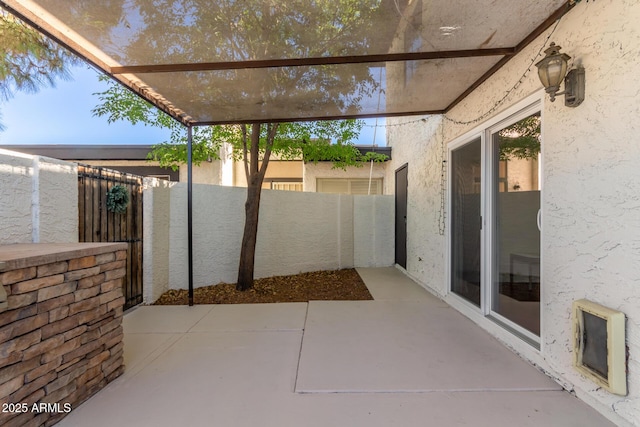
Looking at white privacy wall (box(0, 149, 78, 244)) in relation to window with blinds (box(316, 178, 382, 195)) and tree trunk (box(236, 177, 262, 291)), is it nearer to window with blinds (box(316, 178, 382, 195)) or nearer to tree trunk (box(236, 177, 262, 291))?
tree trunk (box(236, 177, 262, 291))

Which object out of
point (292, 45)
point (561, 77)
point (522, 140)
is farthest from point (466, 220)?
point (292, 45)

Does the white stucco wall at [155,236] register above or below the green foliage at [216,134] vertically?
below

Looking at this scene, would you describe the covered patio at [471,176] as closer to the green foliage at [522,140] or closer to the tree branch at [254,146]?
the green foliage at [522,140]

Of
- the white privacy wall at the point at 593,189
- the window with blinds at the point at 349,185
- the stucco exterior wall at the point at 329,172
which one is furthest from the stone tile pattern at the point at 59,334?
the window with blinds at the point at 349,185

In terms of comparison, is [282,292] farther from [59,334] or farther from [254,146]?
[59,334]

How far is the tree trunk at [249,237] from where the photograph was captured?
5180mm

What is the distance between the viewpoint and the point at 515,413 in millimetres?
2010

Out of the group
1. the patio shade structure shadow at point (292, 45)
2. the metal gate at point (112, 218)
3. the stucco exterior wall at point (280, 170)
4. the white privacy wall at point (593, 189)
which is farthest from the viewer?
the stucco exterior wall at point (280, 170)

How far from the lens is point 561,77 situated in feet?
7.17

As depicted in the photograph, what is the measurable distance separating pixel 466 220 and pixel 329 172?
534 centimetres

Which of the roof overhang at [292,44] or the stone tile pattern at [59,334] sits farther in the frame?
the roof overhang at [292,44]

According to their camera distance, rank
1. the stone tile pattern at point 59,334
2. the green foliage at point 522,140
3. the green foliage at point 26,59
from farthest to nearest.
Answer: the green foliage at point 26,59, the green foliage at point 522,140, the stone tile pattern at point 59,334

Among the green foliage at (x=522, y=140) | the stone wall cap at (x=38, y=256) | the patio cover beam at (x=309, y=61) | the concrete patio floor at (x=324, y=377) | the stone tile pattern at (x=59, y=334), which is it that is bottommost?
the concrete patio floor at (x=324, y=377)

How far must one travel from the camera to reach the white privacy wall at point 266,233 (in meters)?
4.66
